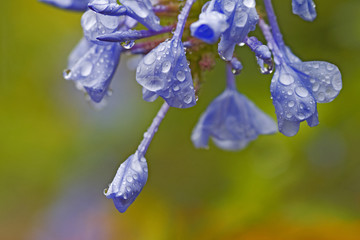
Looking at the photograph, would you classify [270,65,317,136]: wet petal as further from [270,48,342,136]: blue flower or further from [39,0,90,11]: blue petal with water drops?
[39,0,90,11]: blue petal with water drops

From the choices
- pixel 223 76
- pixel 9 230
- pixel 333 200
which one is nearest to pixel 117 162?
pixel 9 230

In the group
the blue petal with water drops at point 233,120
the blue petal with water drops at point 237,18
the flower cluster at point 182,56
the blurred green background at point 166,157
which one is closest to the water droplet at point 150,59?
the flower cluster at point 182,56

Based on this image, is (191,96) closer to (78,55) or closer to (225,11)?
(225,11)

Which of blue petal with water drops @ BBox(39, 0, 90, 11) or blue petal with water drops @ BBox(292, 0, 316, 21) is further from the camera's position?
blue petal with water drops @ BBox(39, 0, 90, 11)

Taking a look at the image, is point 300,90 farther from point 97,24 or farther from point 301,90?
point 97,24

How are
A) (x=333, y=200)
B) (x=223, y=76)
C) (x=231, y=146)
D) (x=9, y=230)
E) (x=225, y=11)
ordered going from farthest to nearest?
1. (x=9, y=230)
2. (x=223, y=76)
3. (x=333, y=200)
4. (x=231, y=146)
5. (x=225, y=11)

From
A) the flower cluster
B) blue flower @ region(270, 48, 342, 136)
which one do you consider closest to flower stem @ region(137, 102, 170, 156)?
the flower cluster

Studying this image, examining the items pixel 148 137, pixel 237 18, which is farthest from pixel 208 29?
pixel 148 137

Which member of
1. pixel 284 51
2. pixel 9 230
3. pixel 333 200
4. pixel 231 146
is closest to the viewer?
pixel 284 51
